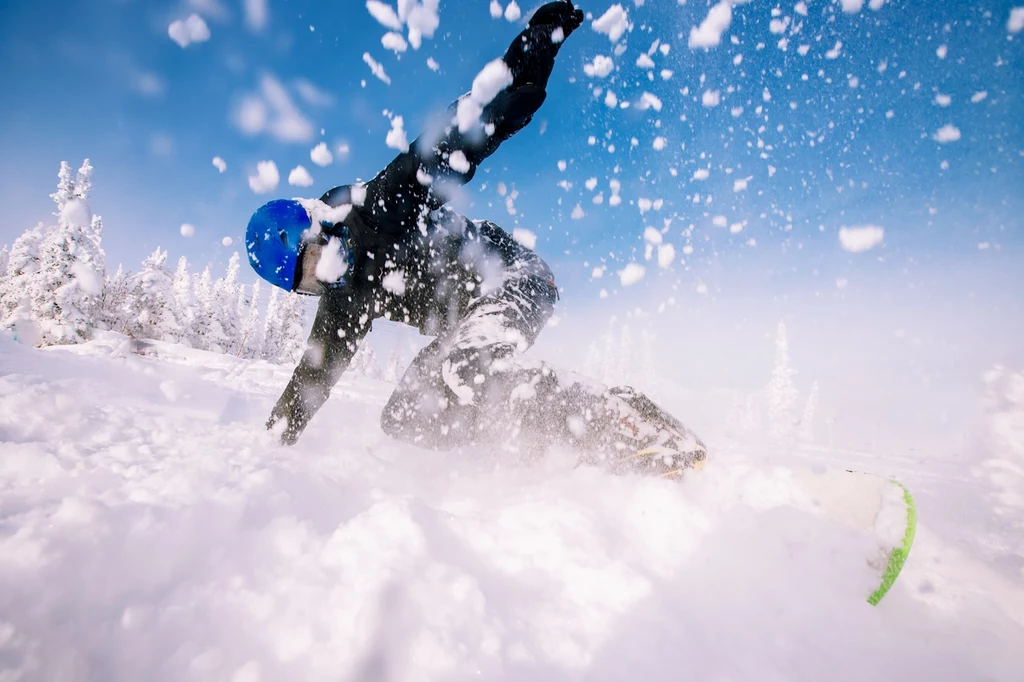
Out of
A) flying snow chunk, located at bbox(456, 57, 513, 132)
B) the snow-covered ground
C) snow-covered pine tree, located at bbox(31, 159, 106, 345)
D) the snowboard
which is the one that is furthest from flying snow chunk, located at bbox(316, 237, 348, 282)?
snow-covered pine tree, located at bbox(31, 159, 106, 345)

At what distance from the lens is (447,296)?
3.26m

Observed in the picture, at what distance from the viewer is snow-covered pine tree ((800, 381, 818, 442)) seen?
40219 millimetres

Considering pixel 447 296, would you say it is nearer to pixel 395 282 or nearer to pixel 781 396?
pixel 395 282

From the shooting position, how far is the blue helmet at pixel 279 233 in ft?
8.11

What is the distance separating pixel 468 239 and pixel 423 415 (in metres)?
1.52

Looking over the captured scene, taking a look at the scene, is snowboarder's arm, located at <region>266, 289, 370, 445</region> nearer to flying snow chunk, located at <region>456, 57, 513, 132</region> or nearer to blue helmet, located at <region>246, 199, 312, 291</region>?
blue helmet, located at <region>246, 199, 312, 291</region>

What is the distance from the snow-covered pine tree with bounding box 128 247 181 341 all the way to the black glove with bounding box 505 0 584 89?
99.6 ft

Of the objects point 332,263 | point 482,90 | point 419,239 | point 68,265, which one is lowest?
point 68,265

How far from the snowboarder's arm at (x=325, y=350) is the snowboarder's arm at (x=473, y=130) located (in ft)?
2.00

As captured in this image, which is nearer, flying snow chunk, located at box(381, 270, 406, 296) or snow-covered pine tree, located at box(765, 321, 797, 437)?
flying snow chunk, located at box(381, 270, 406, 296)

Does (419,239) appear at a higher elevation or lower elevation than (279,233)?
higher

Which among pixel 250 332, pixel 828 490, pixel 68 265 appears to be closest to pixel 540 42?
pixel 828 490

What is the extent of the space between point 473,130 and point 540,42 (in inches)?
24.4

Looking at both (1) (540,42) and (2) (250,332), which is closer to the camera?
(1) (540,42)
